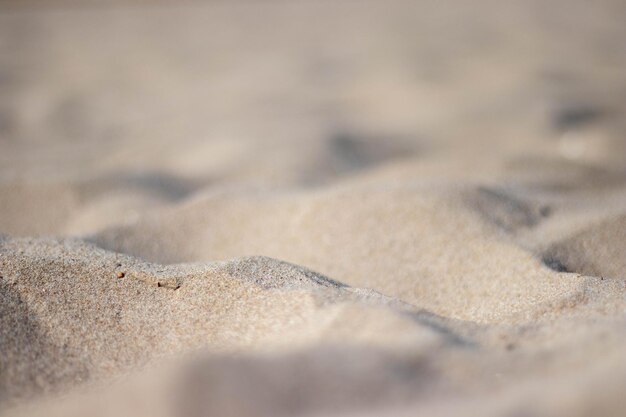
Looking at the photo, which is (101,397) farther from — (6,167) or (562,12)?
(562,12)

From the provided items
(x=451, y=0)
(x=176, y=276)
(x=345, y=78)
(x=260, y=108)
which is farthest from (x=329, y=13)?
(x=176, y=276)

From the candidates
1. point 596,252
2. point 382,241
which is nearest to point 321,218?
point 382,241

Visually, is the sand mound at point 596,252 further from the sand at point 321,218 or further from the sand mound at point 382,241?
the sand mound at point 382,241

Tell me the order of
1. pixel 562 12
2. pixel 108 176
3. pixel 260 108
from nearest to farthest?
pixel 108 176
pixel 260 108
pixel 562 12

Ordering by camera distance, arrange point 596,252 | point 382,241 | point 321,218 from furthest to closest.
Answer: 1. point 321,218
2. point 382,241
3. point 596,252

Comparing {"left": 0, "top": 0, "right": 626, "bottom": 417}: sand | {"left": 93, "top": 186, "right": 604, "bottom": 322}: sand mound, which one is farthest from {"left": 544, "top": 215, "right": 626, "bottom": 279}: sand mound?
{"left": 93, "top": 186, "right": 604, "bottom": 322}: sand mound

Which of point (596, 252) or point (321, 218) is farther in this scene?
point (321, 218)

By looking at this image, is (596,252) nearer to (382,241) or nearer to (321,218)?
(382,241)

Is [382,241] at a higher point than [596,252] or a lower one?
lower

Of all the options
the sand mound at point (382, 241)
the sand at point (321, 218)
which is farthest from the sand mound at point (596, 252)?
the sand mound at point (382, 241)
